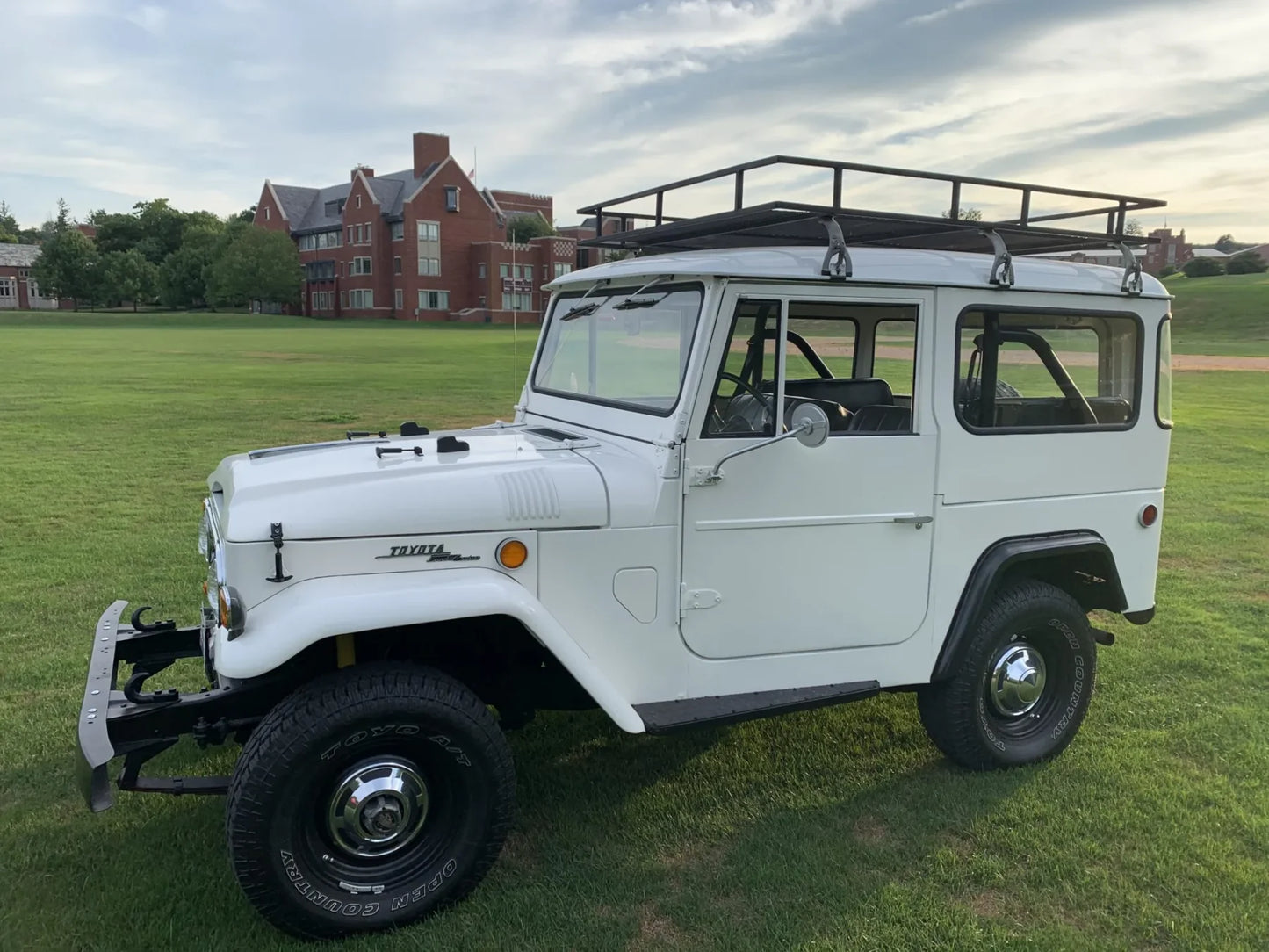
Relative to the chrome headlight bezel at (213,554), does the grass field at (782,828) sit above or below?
below

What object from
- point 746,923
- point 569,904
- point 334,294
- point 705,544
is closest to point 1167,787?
point 746,923

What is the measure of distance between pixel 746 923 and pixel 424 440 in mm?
2322

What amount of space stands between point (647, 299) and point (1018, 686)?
2552mm

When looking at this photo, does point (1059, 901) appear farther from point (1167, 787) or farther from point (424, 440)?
point (424, 440)

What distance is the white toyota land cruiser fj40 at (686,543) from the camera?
10.5ft

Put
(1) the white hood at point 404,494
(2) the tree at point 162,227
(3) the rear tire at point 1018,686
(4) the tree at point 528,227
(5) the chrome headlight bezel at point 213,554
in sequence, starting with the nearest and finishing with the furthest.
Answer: (1) the white hood at point 404,494 → (5) the chrome headlight bezel at point 213,554 → (3) the rear tire at point 1018,686 → (4) the tree at point 528,227 → (2) the tree at point 162,227

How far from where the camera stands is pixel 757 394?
3.82 metres

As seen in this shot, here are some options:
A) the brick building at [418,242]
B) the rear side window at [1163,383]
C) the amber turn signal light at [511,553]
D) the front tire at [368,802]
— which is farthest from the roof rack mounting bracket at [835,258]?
the brick building at [418,242]

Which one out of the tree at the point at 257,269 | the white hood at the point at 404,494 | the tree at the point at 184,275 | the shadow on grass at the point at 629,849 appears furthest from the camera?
the tree at the point at 184,275

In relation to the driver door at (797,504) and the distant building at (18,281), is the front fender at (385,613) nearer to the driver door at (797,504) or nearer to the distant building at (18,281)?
the driver door at (797,504)

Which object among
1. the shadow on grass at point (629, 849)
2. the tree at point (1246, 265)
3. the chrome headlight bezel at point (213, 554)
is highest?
the tree at point (1246, 265)

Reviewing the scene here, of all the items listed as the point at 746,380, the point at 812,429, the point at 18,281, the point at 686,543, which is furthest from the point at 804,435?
the point at 18,281

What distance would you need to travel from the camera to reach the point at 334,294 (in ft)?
242

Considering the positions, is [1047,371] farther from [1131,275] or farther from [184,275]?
[184,275]
